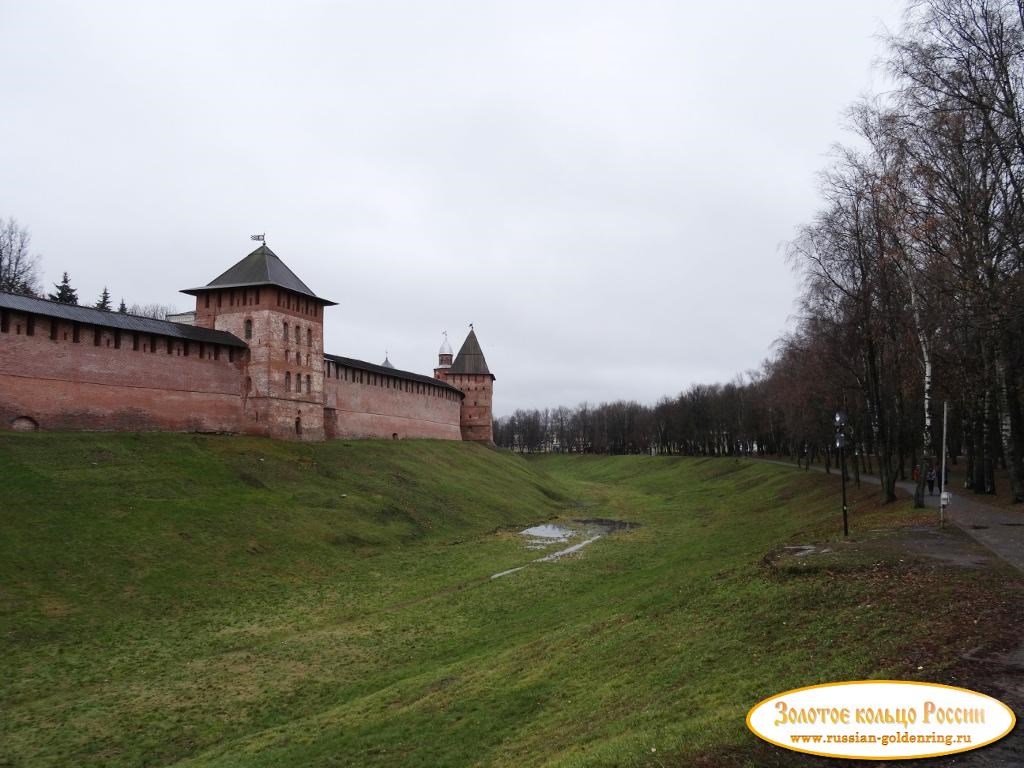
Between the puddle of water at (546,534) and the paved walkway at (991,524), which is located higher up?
the paved walkway at (991,524)

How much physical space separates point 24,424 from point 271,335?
11704 mm

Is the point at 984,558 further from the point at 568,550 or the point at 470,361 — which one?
the point at 470,361

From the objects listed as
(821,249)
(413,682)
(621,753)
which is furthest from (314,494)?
(621,753)

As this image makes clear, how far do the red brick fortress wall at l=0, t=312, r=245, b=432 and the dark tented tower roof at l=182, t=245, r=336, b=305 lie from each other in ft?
12.4

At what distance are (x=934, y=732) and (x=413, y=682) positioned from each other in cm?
878

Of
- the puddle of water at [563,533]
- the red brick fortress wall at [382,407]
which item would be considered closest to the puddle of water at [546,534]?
the puddle of water at [563,533]

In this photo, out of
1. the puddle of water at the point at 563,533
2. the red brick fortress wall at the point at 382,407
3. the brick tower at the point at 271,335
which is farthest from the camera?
the red brick fortress wall at the point at 382,407

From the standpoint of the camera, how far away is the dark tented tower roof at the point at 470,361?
72.6 meters

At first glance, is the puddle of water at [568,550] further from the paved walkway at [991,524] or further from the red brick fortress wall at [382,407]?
the red brick fortress wall at [382,407]

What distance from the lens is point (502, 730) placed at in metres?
8.95

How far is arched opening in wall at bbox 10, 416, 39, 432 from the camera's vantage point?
2503 cm

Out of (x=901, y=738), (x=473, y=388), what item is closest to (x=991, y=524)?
(x=901, y=738)

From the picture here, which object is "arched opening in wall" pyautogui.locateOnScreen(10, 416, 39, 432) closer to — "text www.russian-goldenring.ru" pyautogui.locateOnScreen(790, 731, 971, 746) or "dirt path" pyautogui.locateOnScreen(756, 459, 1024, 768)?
"dirt path" pyautogui.locateOnScreen(756, 459, 1024, 768)

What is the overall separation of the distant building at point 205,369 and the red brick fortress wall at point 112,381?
4 cm
